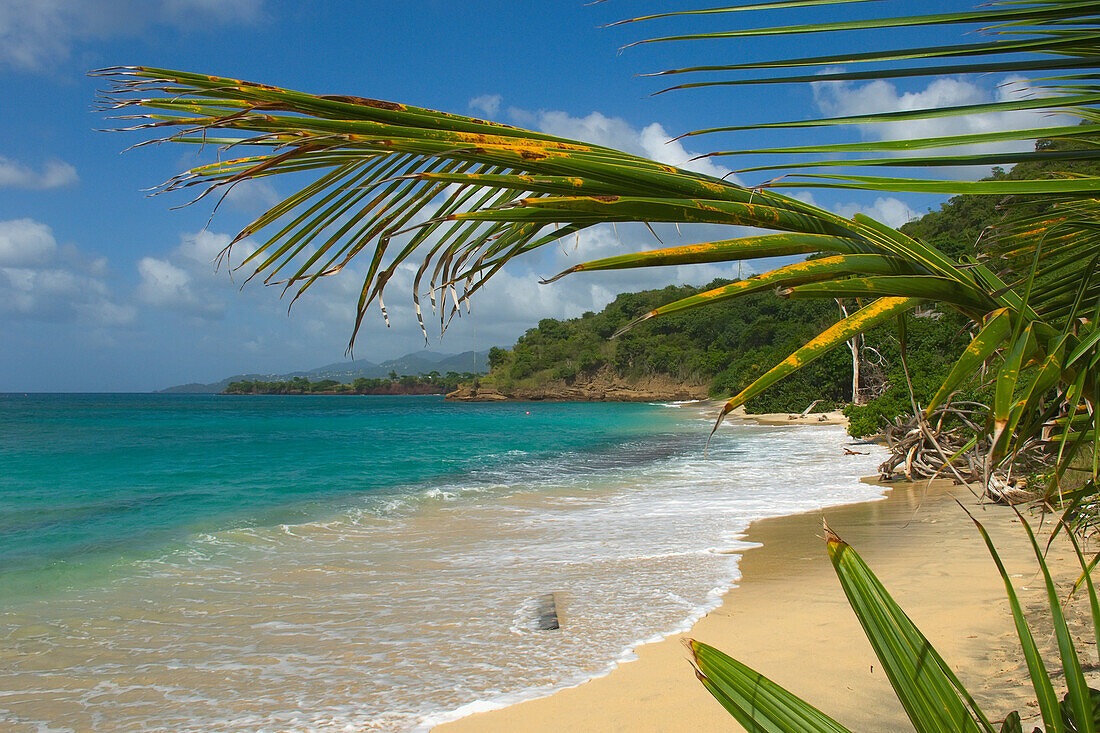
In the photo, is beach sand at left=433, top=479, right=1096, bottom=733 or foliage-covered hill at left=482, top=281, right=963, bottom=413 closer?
beach sand at left=433, top=479, right=1096, bottom=733

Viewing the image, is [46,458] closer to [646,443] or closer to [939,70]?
[646,443]

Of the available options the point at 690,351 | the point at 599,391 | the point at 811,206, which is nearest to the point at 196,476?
the point at 811,206

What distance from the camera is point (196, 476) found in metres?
18.6

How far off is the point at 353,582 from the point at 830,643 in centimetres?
456

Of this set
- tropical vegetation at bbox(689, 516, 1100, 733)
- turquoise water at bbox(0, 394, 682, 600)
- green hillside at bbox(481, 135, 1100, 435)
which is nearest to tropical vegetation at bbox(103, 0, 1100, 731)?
tropical vegetation at bbox(689, 516, 1100, 733)

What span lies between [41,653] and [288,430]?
117ft

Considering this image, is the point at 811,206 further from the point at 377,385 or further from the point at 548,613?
the point at 377,385

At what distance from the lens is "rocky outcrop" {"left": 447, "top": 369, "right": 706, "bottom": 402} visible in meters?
71.4

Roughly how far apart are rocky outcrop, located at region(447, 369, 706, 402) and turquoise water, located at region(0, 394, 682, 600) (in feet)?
116

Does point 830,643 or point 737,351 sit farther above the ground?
point 737,351

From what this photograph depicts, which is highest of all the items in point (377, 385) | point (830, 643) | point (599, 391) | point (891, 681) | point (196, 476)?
point (891, 681)

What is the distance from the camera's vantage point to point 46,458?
23875 millimetres


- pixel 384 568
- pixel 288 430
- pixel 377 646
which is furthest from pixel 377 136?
pixel 288 430

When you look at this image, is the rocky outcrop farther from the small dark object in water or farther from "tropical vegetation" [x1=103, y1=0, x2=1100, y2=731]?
"tropical vegetation" [x1=103, y1=0, x2=1100, y2=731]
